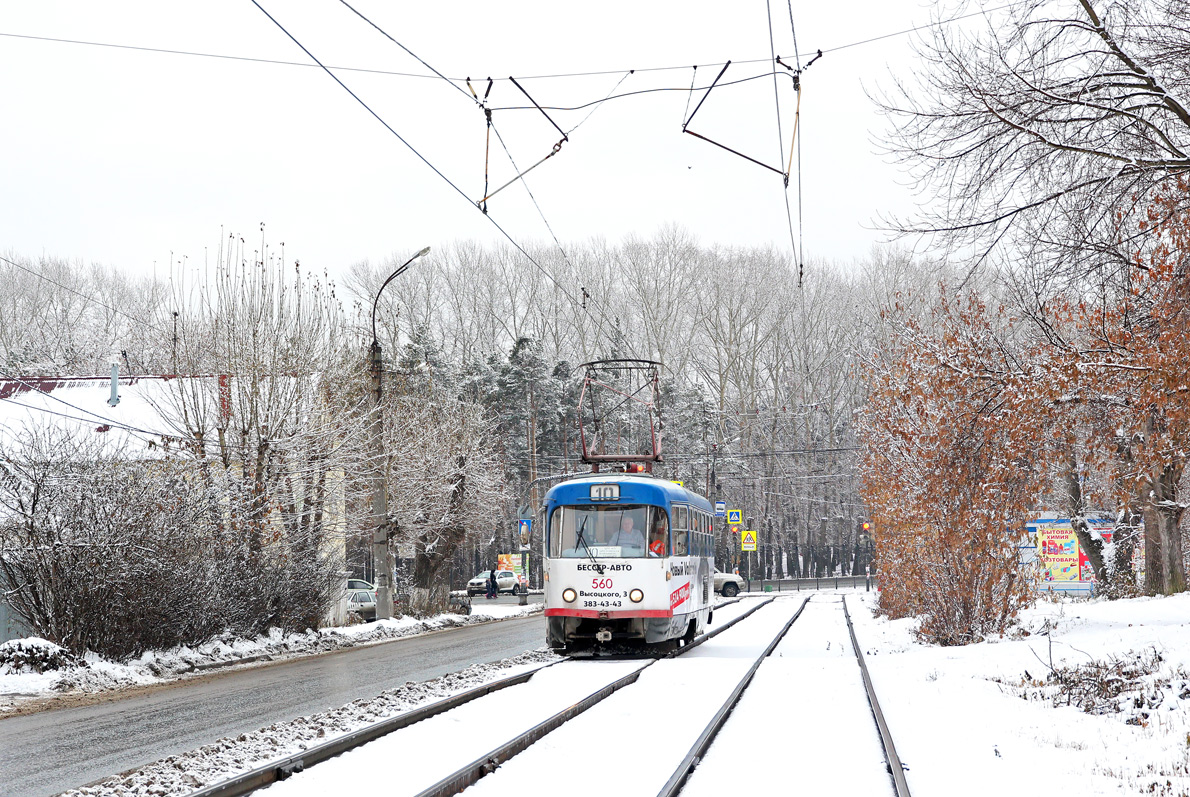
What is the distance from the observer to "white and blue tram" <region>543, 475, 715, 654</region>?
63.6ft

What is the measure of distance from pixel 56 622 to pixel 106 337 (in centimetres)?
5451

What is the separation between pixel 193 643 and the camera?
69.9 ft

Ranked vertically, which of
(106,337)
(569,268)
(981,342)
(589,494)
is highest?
(569,268)

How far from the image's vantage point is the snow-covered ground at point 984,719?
8920 mm

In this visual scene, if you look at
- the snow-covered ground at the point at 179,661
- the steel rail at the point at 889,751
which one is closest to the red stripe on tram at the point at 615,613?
the steel rail at the point at 889,751

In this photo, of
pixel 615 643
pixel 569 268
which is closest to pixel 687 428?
pixel 569 268

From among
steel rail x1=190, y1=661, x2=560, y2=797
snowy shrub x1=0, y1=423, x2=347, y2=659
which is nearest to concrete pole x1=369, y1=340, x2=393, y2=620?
snowy shrub x1=0, y1=423, x2=347, y2=659

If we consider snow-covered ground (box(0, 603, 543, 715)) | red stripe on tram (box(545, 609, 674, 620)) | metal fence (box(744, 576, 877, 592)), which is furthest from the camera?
metal fence (box(744, 576, 877, 592))

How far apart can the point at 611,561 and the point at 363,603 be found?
80.6 feet

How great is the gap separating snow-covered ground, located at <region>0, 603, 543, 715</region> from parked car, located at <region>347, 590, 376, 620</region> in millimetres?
9997

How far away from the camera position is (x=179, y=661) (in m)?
19.9

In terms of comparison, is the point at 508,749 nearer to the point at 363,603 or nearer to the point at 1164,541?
the point at 1164,541

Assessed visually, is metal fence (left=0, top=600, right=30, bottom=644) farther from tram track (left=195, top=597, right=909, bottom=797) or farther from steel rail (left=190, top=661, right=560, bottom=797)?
steel rail (left=190, top=661, right=560, bottom=797)

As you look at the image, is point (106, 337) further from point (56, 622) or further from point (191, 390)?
point (56, 622)
